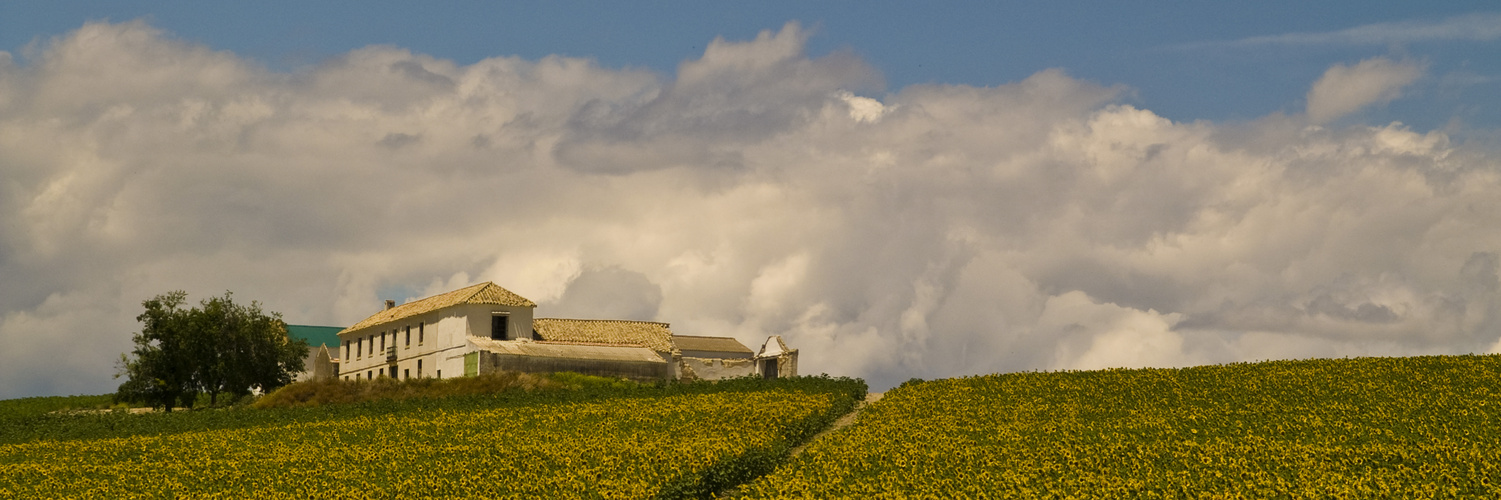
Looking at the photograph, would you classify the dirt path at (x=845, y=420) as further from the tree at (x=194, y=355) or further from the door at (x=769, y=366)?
the tree at (x=194, y=355)

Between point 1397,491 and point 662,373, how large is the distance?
53.6 m

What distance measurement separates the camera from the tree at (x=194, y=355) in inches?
3221

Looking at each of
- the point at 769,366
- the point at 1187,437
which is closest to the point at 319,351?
the point at 769,366

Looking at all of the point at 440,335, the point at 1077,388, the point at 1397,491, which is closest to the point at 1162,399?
the point at 1077,388

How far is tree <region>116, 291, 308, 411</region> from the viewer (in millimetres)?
81812

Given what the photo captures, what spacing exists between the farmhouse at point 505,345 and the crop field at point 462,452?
19.0 metres

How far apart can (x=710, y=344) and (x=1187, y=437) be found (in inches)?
3090

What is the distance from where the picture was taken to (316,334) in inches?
4631

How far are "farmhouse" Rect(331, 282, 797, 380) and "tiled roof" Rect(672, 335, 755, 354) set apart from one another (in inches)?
661

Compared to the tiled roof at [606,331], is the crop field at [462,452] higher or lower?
lower

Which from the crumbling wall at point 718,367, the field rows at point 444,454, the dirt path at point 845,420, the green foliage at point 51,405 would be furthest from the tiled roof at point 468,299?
the dirt path at point 845,420

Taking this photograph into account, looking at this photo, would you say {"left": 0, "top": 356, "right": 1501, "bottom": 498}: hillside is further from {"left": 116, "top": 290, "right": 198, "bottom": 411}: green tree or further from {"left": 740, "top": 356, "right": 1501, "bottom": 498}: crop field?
{"left": 116, "top": 290, "right": 198, "bottom": 411}: green tree

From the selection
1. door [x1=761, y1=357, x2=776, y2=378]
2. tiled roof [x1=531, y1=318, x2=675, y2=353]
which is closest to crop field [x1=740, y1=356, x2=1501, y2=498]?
door [x1=761, y1=357, x2=776, y2=378]

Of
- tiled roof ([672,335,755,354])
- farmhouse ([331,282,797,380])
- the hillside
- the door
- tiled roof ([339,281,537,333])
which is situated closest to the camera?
the hillside
